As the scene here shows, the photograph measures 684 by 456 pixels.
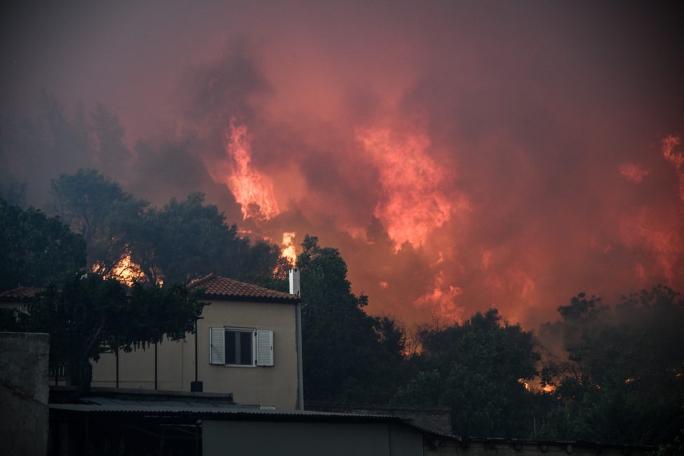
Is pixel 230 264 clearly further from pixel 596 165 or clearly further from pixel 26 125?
pixel 596 165

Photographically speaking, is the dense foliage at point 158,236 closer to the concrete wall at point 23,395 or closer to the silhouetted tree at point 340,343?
the silhouetted tree at point 340,343

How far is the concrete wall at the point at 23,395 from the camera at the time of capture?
25.2 metres

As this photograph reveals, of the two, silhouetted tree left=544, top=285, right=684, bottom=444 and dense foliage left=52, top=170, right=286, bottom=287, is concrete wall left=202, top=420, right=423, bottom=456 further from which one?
dense foliage left=52, top=170, right=286, bottom=287

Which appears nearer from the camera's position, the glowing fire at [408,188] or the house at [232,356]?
the house at [232,356]

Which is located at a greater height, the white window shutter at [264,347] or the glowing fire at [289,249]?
the glowing fire at [289,249]

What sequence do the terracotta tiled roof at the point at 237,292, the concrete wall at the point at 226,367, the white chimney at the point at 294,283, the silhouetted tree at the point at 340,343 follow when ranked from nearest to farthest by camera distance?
the concrete wall at the point at 226,367
the terracotta tiled roof at the point at 237,292
the white chimney at the point at 294,283
the silhouetted tree at the point at 340,343

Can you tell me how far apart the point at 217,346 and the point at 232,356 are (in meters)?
0.82

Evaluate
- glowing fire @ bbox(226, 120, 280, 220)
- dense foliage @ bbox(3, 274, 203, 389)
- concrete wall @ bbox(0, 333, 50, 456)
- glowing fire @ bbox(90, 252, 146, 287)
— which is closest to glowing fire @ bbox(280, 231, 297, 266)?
glowing fire @ bbox(90, 252, 146, 287)

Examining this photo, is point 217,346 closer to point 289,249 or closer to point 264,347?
point 264,347

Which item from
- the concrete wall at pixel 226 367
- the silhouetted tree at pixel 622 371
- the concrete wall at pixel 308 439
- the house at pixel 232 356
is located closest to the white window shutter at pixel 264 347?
the house at pixel 232 356

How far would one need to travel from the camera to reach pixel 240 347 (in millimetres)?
46156

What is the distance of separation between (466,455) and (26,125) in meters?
102

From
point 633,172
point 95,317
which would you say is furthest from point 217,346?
point 633,172

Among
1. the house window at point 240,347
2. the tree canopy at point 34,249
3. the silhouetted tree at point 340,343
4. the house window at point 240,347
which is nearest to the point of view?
the house window at point 240,347
